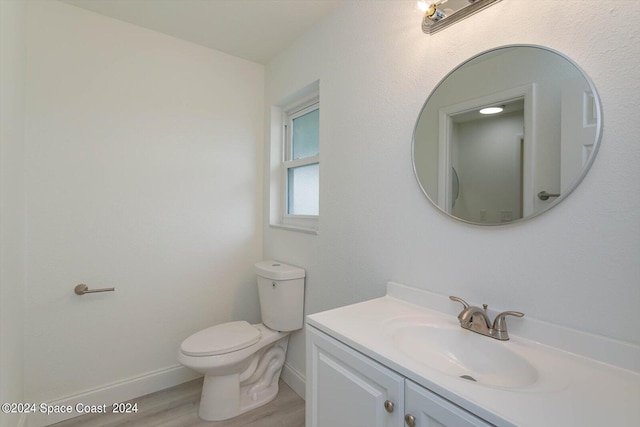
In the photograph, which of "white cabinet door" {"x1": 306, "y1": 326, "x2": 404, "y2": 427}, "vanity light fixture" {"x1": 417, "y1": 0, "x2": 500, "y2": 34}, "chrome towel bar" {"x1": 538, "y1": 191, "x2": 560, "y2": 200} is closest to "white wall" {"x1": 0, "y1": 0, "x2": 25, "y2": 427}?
"white cabinet door" {"x1": 306, "y1": 326, "x2": 404, "y2": 427}

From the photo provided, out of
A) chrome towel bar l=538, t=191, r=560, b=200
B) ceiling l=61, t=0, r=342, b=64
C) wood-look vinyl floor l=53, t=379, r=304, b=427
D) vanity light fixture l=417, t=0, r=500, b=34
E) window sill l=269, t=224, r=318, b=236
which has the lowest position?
wood-look vinyl floor l=53, t=379, r=304, b=427

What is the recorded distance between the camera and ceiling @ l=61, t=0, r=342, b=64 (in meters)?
1.70

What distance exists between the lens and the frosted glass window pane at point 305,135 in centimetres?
218

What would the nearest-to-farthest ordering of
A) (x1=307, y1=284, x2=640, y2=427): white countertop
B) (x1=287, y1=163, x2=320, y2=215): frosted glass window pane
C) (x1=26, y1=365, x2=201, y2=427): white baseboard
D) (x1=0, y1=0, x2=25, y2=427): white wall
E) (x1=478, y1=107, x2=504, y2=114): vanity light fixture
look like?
(x1=307, y1=284, x2=640, y2=427): white countertop
(x1=478, y1=107, x2=504, y2=114): vanity light fixture
(x1=0, y1=0, x2=25, y2=427): white wall
(x1=26, y1=365, x2=201, y2=427): white baseboard
(x1=287, y1=163, x2=320, y2=215): frosted glass window pane

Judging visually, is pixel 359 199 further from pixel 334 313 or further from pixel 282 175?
pixel 282 175

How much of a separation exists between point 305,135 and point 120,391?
83.9 inches

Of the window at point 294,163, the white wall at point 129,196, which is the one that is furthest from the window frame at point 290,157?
the white wall at point 129,196

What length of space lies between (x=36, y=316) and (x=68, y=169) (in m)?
0.85

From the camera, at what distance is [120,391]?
1.88 m

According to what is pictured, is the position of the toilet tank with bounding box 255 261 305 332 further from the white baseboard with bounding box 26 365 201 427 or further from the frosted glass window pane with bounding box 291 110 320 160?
the frosted glass window pane with bounding box 291 110 320 160

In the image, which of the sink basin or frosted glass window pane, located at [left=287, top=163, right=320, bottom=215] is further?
frosted glass window pane, located at [left=287, top=163, right=320, bottom=215]

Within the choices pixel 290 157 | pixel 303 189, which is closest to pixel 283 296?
pixel 303 189

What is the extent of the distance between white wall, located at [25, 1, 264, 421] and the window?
0.20 meters

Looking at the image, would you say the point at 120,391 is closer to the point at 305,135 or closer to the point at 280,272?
the point at 280,272
